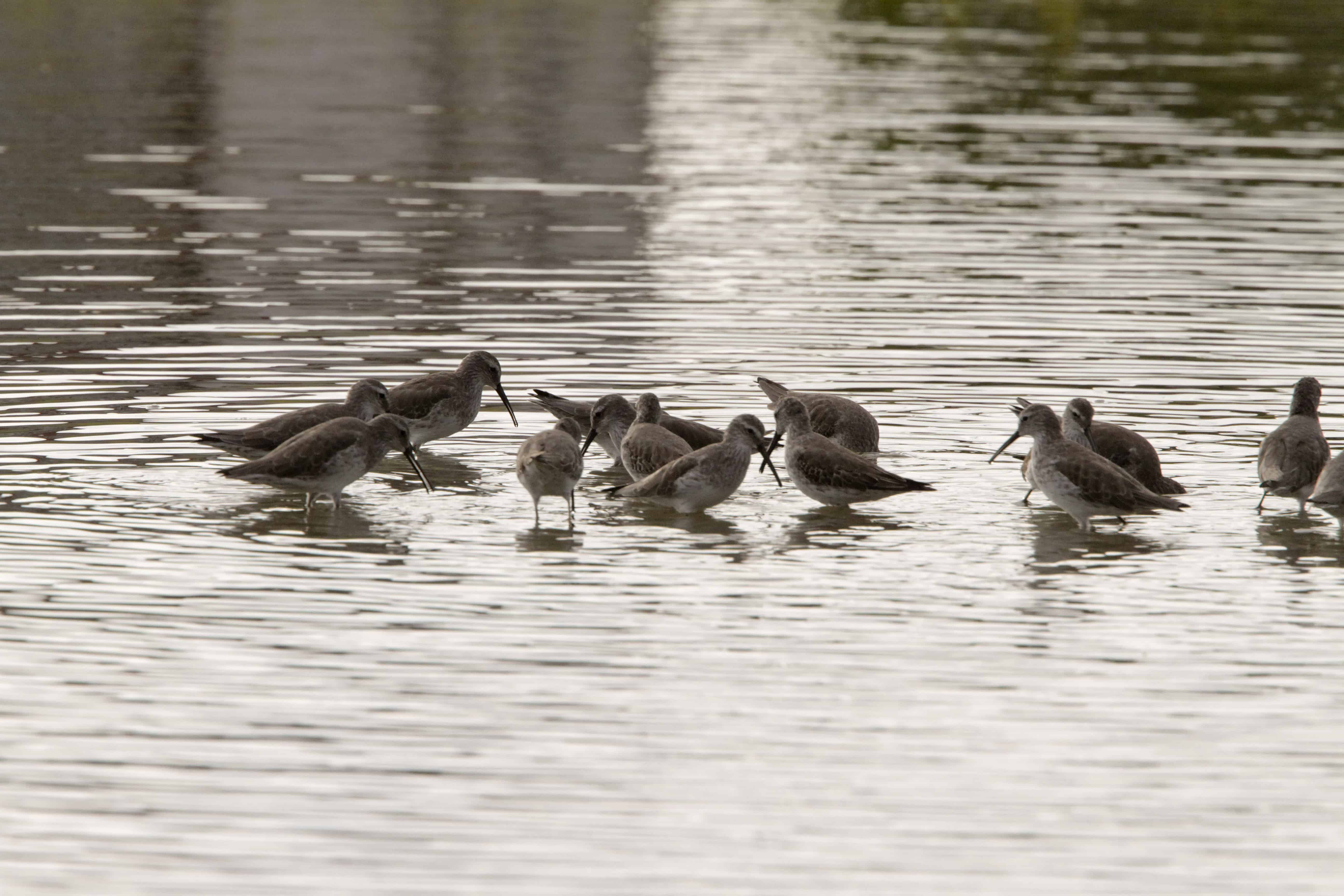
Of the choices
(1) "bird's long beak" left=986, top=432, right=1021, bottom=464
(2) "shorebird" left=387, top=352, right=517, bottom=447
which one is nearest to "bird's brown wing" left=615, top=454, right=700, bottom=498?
(2) "shorebird" left=387, top=352, right=517, bottom=447

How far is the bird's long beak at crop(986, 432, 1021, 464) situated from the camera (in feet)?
47.2

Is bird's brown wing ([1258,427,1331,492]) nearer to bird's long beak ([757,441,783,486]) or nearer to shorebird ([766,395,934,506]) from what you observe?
shorebird ([766,395,934,506])

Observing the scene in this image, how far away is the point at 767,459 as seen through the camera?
14820 millimetres

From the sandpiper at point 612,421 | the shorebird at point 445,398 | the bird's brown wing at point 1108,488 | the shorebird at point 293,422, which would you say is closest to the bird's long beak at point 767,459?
the sandpiper at point 612,421

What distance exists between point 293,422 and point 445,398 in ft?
5.00

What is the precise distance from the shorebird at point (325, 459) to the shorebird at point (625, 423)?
1950 millimetres

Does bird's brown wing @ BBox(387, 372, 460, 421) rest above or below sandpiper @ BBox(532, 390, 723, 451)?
above

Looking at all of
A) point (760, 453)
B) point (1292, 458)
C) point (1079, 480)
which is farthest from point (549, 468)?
point (1292, 458)

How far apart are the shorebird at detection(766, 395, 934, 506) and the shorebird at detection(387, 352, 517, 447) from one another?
2.75 meters

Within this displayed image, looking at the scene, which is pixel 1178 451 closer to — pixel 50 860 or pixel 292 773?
pixel 292 773

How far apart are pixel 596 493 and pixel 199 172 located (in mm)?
19756

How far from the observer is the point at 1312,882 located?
8398 mm

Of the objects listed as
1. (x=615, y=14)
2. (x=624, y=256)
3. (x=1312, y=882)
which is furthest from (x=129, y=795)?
(x=615, y=14)

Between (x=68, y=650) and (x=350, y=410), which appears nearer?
(x=68, y=650)
